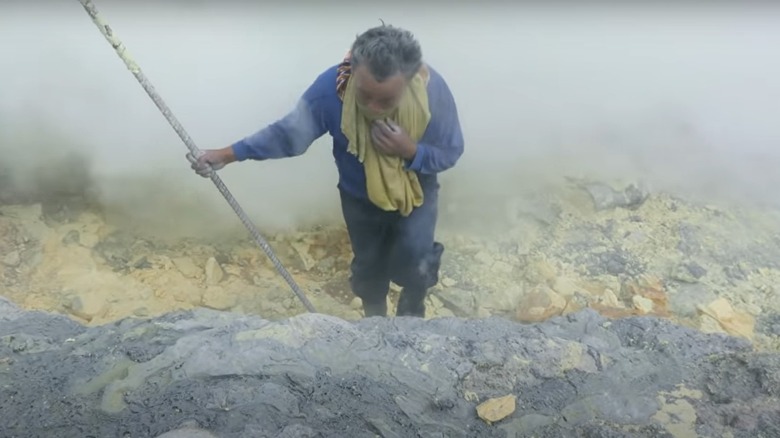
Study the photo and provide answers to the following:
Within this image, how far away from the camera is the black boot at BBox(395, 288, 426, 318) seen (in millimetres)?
3523

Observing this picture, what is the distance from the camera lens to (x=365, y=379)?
198 cm

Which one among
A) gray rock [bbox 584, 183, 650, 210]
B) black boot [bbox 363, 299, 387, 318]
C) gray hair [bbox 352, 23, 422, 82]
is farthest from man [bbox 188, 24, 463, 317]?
gray rock [bbox 584, 183, 650, 210]

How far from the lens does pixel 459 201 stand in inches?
172

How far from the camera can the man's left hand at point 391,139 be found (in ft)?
8.55

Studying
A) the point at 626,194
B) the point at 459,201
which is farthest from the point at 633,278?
the point at 459,201

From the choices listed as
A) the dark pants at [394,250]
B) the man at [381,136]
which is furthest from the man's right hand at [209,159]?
the dark pants at [394,250]

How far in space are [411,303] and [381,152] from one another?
1.11m

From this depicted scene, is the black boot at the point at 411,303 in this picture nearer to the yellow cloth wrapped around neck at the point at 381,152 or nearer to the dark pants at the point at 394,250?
the dark pants at the point at 394,250

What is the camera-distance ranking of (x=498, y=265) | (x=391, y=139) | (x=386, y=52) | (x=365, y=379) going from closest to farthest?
(x=365, y=379), (x=386, y=52), (x=391, y=139), (x=498, y=265)

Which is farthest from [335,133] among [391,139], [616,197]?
[616,197]

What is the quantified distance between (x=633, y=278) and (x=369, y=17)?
2.04 m

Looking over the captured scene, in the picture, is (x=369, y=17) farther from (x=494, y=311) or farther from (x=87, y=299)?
(x=87, y=299)

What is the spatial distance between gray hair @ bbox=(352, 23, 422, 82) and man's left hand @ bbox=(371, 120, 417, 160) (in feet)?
0.64

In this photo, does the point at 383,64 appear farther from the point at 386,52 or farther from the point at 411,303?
the point at 411,303
